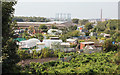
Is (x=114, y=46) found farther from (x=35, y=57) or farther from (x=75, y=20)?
(x=75, y=20)

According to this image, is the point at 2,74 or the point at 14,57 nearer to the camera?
the point at 2,74

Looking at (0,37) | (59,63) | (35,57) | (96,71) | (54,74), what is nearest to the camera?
(0,37)

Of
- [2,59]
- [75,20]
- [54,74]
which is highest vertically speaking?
[75,20]

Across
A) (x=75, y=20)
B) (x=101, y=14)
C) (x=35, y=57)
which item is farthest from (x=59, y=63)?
(x=101, y=14)

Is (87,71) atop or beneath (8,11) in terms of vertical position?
beneath

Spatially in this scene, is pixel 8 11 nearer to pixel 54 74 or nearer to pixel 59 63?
pixel 54 74

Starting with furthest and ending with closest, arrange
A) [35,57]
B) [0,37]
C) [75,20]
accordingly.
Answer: [75,20] < [35,57] < [0,37]
